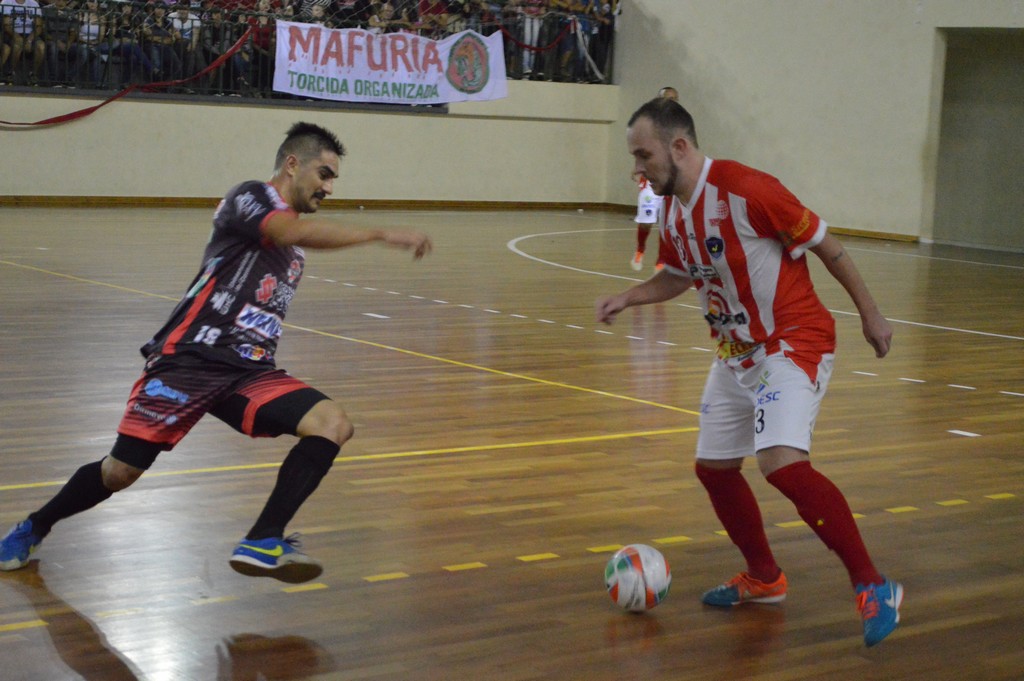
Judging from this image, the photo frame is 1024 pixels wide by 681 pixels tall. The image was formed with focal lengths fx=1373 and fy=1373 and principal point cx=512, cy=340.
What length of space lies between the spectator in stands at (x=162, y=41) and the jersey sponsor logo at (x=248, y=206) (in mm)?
19191

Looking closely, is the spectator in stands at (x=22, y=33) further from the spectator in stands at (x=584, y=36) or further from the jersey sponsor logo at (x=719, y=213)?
the jersey sponsor logo at (x=719, y=213)

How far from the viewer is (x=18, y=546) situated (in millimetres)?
4328

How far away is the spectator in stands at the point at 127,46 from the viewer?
2197cm

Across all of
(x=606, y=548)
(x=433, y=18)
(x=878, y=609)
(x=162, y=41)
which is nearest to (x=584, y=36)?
(x=433, y=18)

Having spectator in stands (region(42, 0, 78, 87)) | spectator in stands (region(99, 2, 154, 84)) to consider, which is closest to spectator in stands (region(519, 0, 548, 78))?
spectator in stands (region(99, 2, 154, 84))

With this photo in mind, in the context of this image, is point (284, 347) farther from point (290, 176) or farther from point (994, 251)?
point (994, 251)

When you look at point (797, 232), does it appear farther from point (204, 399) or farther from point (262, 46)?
point (262, 46)

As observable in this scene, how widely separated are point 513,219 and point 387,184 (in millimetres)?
2819

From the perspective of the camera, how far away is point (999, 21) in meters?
20.2

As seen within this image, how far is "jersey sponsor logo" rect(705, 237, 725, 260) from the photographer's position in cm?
400

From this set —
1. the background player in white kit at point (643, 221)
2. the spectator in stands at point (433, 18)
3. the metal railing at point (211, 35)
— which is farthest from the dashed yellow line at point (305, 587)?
the spectator in stands at point (433, 18)

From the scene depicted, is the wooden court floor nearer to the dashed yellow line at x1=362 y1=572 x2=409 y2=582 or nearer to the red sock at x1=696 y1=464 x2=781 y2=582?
the dashed yellow line at x1=362 y1=572 x2=409 y2=582

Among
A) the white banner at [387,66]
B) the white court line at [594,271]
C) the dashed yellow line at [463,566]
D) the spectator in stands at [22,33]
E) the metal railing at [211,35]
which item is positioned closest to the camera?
the dashed yellow line at [463,566]

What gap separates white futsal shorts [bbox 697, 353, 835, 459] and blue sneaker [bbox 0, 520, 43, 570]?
2.13 meters
